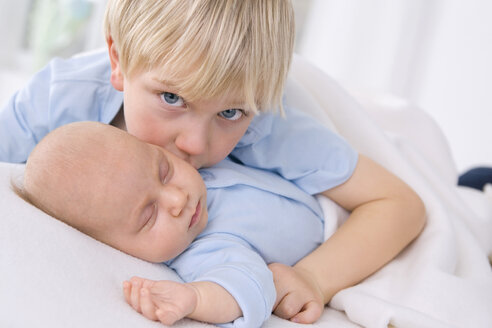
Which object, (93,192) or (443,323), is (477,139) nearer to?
(443,323)

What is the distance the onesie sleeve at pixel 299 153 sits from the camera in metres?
1.22

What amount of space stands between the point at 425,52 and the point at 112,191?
114 inches

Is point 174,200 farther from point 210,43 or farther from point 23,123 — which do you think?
point 23,123

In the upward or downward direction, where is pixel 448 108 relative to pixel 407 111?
downward

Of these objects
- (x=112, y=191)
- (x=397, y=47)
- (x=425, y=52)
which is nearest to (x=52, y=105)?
(x=112, y=191)

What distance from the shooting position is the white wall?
3.16m

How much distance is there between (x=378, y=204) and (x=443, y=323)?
0.31m

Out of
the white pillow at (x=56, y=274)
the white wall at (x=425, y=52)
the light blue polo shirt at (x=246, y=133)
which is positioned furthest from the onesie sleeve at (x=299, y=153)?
the white wall at (x=425, y=52)

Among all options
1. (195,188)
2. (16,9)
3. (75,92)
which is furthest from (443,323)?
(16,9)

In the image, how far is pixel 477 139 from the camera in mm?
3203

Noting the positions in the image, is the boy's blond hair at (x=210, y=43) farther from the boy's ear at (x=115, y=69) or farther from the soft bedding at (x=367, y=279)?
the soft bedding at (x=367, y=279)

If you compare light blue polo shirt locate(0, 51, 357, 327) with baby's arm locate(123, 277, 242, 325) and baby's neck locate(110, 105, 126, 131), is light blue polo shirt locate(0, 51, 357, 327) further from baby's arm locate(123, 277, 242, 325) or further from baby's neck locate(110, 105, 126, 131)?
baby's arm locate(123, 277, 242, 325)

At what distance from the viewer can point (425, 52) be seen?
3398mm

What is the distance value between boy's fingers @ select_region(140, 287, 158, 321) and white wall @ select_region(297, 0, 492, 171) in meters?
2.58
